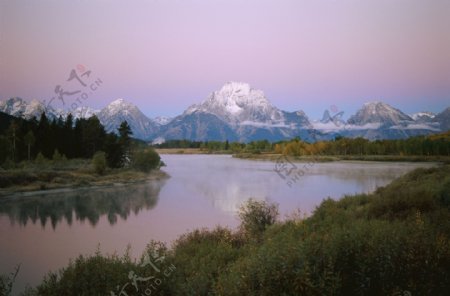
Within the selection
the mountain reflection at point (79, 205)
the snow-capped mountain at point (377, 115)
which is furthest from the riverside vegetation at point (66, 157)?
the snow-capped mountain at point (377, 115)

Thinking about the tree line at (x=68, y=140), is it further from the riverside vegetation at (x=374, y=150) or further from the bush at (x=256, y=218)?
the riverside vegetation at (x=374, y=150)

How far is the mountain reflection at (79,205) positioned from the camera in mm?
20594

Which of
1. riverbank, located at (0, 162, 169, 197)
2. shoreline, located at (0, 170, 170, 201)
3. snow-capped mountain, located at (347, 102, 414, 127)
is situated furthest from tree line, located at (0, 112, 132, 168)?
snow-capped mountain, located at (347, 102, 414, 127)

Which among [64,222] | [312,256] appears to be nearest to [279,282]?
[312,256]

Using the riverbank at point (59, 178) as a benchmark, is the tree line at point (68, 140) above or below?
above

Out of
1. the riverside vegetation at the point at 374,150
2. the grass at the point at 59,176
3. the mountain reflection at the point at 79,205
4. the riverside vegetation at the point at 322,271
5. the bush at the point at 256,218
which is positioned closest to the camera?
the riverside vegetation at the point at 322,271

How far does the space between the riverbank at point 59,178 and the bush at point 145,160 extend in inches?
108

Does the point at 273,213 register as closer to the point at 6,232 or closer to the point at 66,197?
the point at 6,232

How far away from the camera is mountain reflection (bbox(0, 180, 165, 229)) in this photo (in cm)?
2059

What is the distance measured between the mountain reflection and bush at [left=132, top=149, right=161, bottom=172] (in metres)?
15.8

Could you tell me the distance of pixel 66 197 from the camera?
27984 mm

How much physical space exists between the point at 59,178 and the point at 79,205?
10617 mm

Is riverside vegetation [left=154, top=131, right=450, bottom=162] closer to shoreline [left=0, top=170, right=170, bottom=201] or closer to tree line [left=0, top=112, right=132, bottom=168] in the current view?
tree line [left=0, top=112, right=132, bottom=168]

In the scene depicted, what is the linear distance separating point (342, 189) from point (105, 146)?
1144 inches
